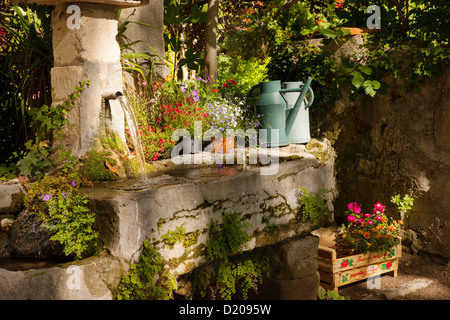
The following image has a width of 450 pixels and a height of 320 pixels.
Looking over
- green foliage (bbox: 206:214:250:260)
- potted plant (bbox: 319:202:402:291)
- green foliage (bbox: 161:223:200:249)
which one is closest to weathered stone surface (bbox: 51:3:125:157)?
green foliage (bbox: 161:223:200:249)

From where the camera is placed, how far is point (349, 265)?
4441 millimetres

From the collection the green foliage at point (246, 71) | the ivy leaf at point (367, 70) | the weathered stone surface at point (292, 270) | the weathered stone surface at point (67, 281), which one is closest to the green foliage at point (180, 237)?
the weathered stone surface at point (67, 281)

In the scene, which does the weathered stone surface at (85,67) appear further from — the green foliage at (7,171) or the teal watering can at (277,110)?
the teal watering can at (277,110)

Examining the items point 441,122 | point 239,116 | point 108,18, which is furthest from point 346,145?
point 108,18

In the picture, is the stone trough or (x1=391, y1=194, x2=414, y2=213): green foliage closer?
the stone trough

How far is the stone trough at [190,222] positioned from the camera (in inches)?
95.9

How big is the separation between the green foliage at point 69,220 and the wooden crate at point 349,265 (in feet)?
8.19

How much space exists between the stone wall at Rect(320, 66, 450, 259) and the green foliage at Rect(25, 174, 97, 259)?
3.44m

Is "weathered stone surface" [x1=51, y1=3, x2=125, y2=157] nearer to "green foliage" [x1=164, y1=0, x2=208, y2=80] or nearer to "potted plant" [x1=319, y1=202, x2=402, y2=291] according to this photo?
"green foliage" [x1=164, y1=0, x2=208, y2=80]

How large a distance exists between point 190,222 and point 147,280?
1.50 ft

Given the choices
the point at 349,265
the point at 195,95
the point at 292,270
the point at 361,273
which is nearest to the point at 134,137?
the point at 195,95

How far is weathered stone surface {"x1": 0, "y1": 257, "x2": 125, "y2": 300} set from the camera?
224 cm

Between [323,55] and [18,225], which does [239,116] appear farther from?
[18,225]
